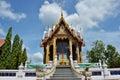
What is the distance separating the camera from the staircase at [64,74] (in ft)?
70.4

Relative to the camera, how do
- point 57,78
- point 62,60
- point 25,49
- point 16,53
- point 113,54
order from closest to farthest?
point 57,78 → point 16,53 → point 62,60 → point 25,49 → point 113,54

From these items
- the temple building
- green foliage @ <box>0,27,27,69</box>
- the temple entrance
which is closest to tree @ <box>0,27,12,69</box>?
green foliage @ <box>0,27,27,69</box>

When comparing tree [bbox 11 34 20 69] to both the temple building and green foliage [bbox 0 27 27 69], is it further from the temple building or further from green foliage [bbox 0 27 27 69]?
the temple building

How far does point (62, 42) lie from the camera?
33719 mm

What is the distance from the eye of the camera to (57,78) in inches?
842

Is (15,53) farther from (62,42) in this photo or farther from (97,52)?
(97,52)

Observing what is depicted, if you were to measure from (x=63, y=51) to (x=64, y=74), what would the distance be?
10.3m

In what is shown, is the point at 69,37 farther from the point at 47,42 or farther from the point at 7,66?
the point at 7,66

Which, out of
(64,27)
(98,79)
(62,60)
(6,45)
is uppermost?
(64,27)

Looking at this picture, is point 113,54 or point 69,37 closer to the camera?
point 69,37


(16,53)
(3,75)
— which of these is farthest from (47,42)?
(3,75)

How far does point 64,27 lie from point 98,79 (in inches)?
527

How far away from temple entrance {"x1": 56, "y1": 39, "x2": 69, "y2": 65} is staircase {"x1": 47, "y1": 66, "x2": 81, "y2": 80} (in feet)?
21.1

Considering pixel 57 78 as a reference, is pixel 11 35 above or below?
above
